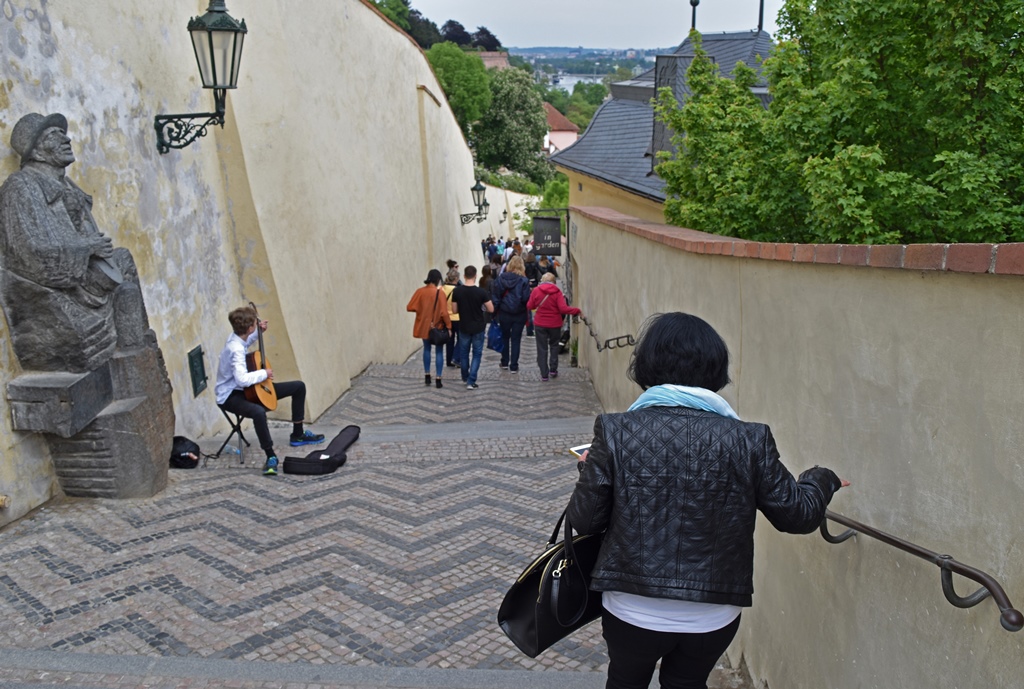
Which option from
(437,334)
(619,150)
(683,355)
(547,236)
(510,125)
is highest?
(683,355)

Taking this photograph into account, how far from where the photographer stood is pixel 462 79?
47.9 metres

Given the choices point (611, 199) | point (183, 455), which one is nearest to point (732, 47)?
point (611, 199)

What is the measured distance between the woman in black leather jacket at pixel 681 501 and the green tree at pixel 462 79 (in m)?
46.1

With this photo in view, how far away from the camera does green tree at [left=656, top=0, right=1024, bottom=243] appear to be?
6.37m

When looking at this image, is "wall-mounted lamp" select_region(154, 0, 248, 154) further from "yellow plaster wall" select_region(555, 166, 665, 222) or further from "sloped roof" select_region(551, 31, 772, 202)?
"sloped roof" select_region(551, 31, 772, 202)

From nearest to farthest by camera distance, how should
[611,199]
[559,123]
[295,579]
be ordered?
1. [295,579]
2. [611,199]
3. [559,123]

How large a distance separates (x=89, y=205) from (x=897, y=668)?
5.47 meters

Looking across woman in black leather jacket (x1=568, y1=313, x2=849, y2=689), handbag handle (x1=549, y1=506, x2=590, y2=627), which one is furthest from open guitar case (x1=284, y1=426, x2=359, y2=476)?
woman in black leather jacket (x1=568, y1=313, x2=849, y2=689)

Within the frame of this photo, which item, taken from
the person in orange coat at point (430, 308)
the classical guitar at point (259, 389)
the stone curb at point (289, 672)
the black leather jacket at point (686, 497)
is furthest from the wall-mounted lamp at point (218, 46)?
the black leather jacket at point (686, 497)

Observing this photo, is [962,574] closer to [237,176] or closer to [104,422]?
[104,422]

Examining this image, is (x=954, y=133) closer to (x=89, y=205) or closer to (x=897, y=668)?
(x=897, y=668)

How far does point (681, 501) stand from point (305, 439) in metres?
5.90

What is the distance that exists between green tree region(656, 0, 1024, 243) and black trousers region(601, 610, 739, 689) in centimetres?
485

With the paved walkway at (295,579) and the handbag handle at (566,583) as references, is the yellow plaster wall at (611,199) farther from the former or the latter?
the handbag handle at (566,583)
